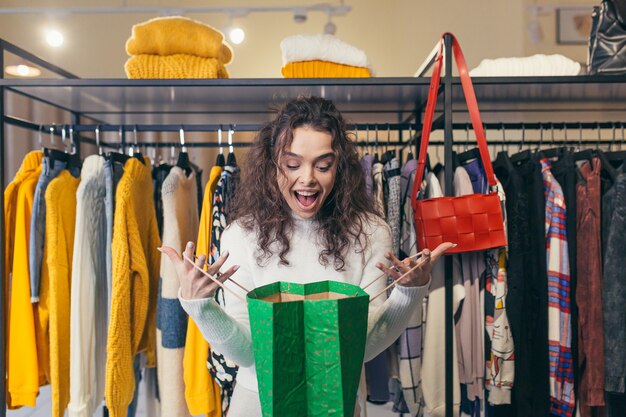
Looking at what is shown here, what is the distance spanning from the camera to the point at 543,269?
155cm

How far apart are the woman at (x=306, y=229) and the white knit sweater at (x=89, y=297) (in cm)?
59

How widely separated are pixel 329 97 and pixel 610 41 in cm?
92

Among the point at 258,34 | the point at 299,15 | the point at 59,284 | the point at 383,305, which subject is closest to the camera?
the point at 383,305

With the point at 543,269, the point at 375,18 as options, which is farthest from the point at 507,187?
the point at 375,18

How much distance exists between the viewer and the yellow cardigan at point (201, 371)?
1.49m

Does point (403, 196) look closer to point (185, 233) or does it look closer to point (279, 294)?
point (185, 233)

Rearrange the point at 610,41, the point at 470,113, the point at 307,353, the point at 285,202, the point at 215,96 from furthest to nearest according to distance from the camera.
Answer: the point at 215,96 < the point at 610,41 < the point at 470,113 < the point at 285,202 < the point at 307,353

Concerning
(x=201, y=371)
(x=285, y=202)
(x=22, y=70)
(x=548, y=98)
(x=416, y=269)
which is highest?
(x=22, y=70)

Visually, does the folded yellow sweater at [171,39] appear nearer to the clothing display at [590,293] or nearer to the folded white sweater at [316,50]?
the folded white sweater at [316,50]

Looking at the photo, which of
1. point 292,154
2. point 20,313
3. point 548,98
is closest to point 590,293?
point 548,98

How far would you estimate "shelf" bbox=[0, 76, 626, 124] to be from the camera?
1521mm

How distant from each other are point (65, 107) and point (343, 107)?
3.71 feet

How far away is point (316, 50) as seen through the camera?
1662mm

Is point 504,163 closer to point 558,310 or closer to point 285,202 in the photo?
point 558,310
